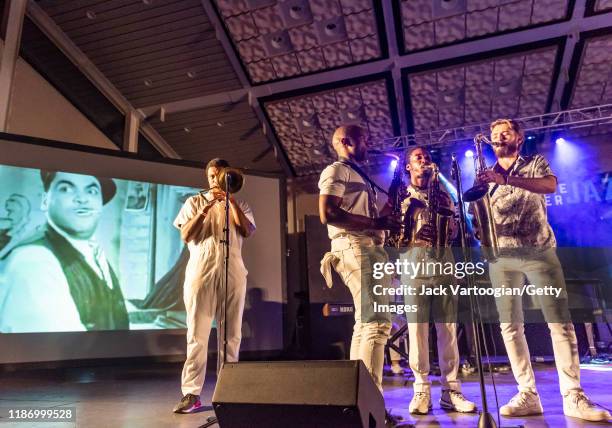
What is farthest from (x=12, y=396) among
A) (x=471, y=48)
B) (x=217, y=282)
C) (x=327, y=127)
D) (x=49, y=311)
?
(x=471, y=48)

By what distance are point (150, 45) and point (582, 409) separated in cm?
692

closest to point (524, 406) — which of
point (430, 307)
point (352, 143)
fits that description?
point (430, 307)

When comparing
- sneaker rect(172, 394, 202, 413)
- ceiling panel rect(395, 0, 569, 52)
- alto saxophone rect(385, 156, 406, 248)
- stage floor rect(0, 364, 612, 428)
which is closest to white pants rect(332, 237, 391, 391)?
alto saxophone rect(385, 156, 406, 248)

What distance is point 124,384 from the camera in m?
4.34

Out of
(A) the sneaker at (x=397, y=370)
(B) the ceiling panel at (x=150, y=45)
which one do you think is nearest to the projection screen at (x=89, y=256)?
(A) the sneaker at (x=397, y=370)

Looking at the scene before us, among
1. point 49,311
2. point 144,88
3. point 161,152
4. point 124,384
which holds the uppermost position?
point 144,88

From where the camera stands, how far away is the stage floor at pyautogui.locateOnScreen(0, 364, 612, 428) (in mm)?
2510

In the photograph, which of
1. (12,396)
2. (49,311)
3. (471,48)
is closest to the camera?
(12,396)

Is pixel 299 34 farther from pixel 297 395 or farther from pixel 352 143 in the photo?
pixel 297 395

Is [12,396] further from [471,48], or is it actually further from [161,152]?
[471,48]

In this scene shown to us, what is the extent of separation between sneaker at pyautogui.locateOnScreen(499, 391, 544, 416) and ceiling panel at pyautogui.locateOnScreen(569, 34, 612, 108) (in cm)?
612

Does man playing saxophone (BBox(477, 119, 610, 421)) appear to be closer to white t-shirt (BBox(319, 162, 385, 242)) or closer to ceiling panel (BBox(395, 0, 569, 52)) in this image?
white t-shirt (BBox(319, 162, 385, 242))

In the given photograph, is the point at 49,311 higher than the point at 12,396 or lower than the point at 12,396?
higher

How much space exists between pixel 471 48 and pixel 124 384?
6.54 meters
